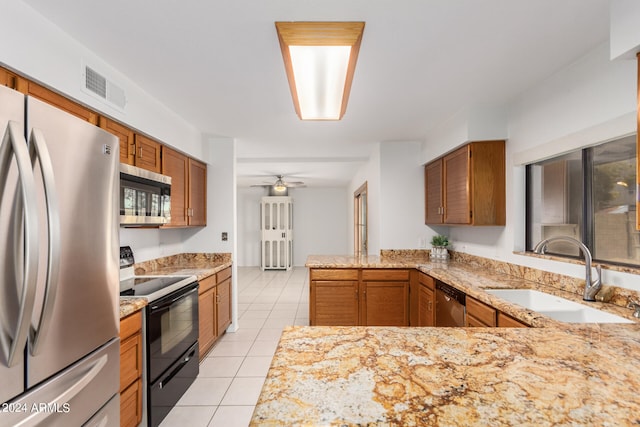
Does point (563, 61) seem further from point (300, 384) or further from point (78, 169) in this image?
point (78, 169)

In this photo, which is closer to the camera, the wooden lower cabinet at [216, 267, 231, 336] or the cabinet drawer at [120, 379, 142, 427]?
the cabinet drawer at [120, 379, 142, 427]

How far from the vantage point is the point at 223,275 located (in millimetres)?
3500

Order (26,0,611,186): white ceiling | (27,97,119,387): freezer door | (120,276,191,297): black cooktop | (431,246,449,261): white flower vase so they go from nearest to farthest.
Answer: (27,97,119,387): freezer door
(26,0,611,186): white ceiling
(120,276,191,297): black cooktop
(431,246,449,261): white flower vase

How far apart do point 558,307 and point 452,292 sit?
0.73 m

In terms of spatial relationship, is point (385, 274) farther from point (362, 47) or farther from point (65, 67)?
point (65, 67)

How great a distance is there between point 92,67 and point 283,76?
1.17m

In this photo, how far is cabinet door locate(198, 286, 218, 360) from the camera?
2885mm

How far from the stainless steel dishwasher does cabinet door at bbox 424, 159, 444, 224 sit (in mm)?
1021

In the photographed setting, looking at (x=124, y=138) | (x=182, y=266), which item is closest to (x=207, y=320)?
(x=182, y=266)

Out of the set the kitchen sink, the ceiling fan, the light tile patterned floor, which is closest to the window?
the kitchen sink

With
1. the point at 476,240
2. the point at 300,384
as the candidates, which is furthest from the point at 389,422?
the point at 476,240

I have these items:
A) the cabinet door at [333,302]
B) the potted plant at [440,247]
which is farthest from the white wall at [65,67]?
the potted plant at [440,247]

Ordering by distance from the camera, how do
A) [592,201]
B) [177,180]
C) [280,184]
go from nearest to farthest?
[592,201]
[177,180]
[280,184]

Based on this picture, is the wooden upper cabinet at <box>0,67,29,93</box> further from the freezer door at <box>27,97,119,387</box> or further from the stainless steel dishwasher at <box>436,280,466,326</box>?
the stainless steel dishwasher at <box>436,280,466,326</box>
